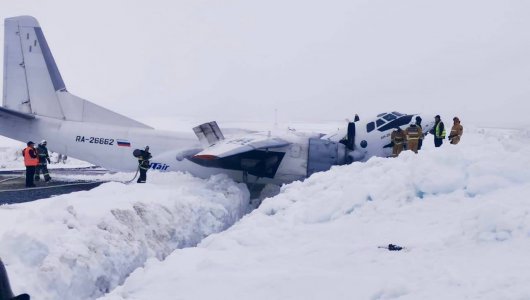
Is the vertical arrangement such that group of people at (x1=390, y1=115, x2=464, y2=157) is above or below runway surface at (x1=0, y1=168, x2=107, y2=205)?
above

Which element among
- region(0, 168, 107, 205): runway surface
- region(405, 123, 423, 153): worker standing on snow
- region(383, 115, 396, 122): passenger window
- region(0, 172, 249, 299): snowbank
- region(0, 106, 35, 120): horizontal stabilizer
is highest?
region(383, 115, 396, 122): passenger window

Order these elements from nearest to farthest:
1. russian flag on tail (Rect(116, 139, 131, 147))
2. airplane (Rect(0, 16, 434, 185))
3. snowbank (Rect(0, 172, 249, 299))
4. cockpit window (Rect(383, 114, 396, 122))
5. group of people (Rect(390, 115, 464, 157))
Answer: snowbank (Rect(0, 172, 249, 299))
group of people (Rect(390, 115, 464, 157))
airplane (Rect(0, 16, 434, 185))
cockpit window (Rect(383, 114, 396, 122))
russian flag on tail (Rect(116, 139, 131, 147))

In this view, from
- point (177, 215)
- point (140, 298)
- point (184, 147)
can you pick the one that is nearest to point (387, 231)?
point (140, 298)

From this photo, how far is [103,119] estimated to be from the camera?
862 inches

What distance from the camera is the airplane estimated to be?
60.8 ft


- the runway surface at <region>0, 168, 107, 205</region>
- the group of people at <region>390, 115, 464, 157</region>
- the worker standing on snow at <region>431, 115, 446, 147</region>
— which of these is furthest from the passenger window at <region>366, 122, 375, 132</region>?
the runway surface at <region>0, 168, 107, 205</region>

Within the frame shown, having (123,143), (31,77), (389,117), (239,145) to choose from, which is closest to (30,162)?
(123,143)

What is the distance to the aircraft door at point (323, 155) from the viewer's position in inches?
723

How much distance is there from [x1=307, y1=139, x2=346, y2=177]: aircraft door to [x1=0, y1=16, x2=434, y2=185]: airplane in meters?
0.04

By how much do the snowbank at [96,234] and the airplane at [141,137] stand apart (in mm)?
4146

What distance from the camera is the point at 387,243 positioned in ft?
20.0

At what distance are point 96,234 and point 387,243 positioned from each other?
6222mm

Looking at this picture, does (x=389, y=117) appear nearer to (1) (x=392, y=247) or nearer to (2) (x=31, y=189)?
(1) (x=392, y=247)

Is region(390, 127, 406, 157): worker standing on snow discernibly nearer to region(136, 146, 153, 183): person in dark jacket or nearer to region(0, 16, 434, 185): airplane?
region(0, 16, 434, 185): airplane
